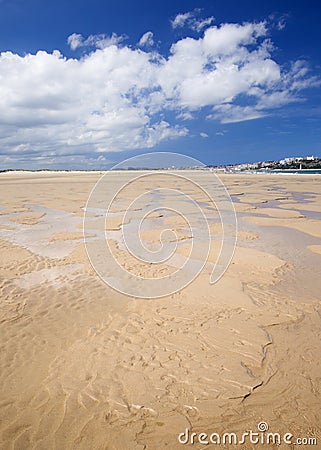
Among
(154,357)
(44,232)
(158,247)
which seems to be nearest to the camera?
(154,357)

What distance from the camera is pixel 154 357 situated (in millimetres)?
4418

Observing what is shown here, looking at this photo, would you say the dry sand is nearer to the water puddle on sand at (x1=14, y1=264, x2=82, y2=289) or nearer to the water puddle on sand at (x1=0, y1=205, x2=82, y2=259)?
the water puddle on sand at (x1=14, y1=264, x2=82, y2=289)

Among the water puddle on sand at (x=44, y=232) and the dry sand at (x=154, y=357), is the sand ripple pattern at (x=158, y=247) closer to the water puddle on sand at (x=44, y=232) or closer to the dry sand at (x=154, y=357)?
the dry sand at (x=154, y=357)

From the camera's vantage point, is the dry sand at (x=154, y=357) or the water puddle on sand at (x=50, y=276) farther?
the water puddle on sand at (x=50, y=276)

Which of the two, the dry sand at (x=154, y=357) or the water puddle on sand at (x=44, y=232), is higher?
the water puddle on sand at (x=44, y=232)


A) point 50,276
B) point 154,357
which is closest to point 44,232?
point 50,276

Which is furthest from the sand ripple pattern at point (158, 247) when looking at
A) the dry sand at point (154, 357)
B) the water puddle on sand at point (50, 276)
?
the water puddle on sand at point (50, 276)

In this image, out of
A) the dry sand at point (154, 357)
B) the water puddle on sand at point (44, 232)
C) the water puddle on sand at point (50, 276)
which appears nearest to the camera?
the dry sand at point (154, 357)

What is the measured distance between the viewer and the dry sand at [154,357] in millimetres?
3334

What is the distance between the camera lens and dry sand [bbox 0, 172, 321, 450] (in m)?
3.33

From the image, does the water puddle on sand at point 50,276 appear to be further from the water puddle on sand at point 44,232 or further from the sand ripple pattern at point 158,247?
the water puddle on sand at point 44,232

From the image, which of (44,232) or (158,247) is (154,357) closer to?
(158,247)

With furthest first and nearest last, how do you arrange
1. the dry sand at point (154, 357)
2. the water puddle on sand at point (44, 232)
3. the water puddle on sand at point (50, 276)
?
the water puddle on sand at point (44, 232) → the water puddle on sand at point (50, 276) → the dry sand at point (154, 357)

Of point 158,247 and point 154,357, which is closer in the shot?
point 154,357
